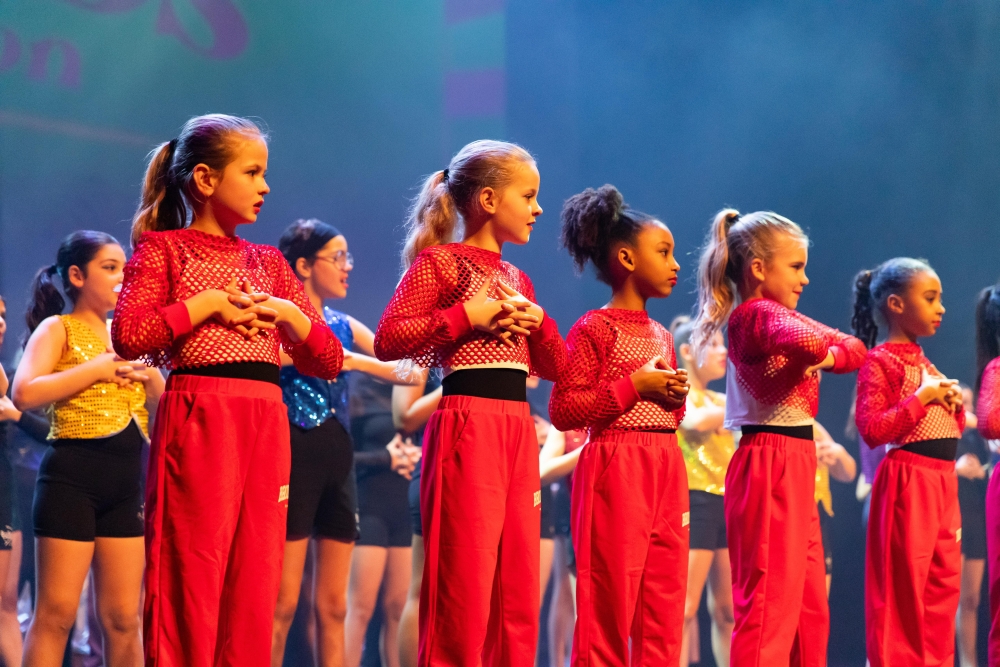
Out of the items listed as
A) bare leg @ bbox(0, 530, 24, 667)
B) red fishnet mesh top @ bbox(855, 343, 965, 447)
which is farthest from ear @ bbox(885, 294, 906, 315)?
bare leg @ bbox(0, 530, 24, 667)

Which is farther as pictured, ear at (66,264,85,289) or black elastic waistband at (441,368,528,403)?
ear at (66,264,85,289)

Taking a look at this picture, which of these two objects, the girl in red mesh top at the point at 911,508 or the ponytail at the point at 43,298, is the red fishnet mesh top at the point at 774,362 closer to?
the girl in red mesh top at the point at 911,508

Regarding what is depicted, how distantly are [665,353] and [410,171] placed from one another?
2.89m

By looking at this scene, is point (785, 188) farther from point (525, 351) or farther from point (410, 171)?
point (525, 351)

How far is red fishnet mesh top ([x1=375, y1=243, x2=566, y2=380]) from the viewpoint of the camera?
2572 millimetres

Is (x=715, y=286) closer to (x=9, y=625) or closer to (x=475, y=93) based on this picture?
(x=475, y=93)

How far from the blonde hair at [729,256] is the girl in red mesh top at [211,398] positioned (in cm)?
154

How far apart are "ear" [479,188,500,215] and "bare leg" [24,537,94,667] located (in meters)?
1.62

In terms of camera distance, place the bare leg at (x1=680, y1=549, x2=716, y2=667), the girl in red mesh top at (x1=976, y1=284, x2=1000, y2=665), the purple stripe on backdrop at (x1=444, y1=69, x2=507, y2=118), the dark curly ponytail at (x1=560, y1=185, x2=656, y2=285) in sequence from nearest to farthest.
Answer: the dark curly ponytail at (x1=560, y1=185, x2=656, y2=285) < the girl in red mesh top at (x1=976, y1=284, x2=1000, y2=665) < the bare leg at (x1=680, y1=549, x2=716, y2=667) < the purple stripe on backdrop at (x1=444, y1=69, x2=507, y2=118)

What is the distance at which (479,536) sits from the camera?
2.52 metres

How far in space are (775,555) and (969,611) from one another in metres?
2.35

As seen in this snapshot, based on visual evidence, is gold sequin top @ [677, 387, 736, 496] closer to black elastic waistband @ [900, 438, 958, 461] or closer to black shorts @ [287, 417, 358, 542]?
black elastic waistband @ [900, 438, 958, 461]

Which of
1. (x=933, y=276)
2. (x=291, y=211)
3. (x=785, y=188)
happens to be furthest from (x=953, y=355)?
(x=291, y=211)

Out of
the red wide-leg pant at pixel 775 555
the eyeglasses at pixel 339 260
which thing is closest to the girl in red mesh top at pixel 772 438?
the red wide-leg pant at pixel 775 555
